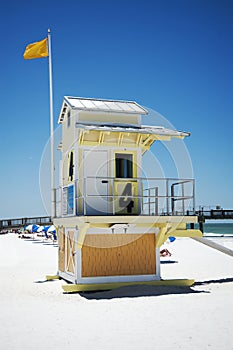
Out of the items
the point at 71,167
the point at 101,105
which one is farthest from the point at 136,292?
the point at 101,105

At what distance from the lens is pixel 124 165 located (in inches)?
671

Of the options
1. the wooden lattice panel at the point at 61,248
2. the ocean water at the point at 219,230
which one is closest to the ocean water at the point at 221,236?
the ocean water at the point at 219,230

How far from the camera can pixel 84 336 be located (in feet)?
30.9

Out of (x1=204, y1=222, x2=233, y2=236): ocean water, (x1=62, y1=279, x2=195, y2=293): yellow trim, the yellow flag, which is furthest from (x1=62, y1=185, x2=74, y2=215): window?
(x1=204, y1=222, x2=233, y2=236): ocean water

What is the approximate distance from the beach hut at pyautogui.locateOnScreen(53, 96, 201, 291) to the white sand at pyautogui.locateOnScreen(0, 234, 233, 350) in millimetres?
1087

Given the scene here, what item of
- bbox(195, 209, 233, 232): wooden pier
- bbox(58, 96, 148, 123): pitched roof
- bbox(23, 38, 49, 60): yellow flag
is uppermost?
bbox(23, 38, 49, 60): yellow flag

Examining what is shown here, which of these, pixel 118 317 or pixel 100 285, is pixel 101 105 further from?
pixel 118 317

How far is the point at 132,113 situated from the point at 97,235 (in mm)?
5042

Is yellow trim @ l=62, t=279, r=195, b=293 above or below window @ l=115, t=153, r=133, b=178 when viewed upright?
below

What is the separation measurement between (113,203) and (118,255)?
227 cm

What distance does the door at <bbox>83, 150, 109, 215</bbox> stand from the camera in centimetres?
1650

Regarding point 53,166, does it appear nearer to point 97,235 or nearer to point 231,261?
point 97,235

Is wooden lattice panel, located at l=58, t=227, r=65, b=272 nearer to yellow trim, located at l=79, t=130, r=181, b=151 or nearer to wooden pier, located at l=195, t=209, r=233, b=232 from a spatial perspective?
yellow trim, located at l=79, t=130, r=181, b=151

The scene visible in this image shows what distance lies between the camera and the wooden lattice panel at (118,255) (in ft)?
52.6
